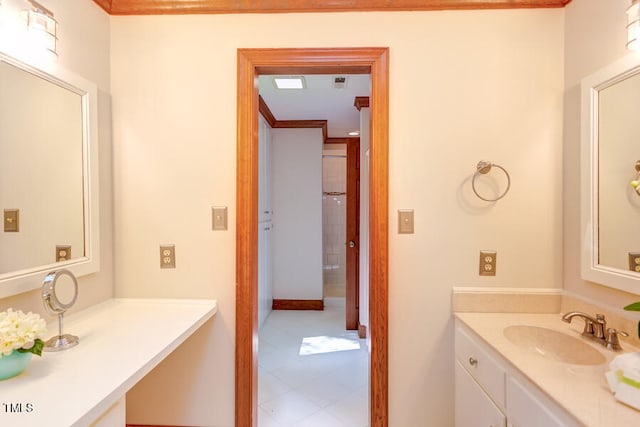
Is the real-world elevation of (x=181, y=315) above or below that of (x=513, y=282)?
below

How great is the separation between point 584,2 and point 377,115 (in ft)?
3.37

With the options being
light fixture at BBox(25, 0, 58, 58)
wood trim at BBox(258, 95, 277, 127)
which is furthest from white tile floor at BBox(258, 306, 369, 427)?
wood trim at BBox(258, 95, 277, 127)

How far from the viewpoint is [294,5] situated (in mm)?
1626

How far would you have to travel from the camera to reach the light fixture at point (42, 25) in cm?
120

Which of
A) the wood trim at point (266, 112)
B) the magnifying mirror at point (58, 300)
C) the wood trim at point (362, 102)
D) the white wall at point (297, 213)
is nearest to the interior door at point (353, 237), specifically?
the white wall at point (297, 213)

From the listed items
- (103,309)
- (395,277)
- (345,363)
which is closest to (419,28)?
(395,277)

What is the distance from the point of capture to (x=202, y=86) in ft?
5.48

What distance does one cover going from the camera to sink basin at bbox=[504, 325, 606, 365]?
1270 millimetres

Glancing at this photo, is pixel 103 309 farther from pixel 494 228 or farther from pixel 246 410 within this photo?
pixel 494 228

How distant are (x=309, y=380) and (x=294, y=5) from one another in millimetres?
2441

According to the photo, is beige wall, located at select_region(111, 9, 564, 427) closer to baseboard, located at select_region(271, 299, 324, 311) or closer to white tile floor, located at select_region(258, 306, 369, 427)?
white tile floor, located at select_region(258, 306, 369, 427)

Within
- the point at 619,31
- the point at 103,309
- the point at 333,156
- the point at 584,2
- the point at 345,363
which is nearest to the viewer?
the point at 619,31

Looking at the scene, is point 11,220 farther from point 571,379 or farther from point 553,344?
point 553,344

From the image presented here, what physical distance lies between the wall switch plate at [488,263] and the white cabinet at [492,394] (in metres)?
0.29
